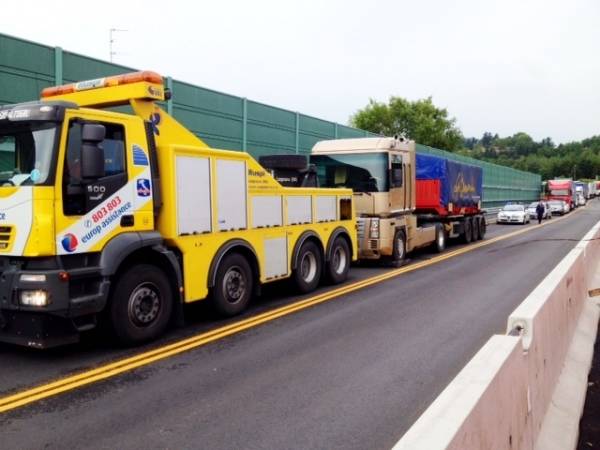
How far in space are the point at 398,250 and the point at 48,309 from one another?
35.5 ft

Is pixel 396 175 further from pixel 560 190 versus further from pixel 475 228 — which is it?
pixel 560 190

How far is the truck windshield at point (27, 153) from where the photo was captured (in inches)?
248

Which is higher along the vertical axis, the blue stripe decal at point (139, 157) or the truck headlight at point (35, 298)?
the blue stripe decal at point (139, 157)

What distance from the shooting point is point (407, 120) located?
219 ft

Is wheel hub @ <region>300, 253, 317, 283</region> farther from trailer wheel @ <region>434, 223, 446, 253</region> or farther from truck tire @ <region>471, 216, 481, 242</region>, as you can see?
truck tire @ <region>471, 216, 481, 242</region>

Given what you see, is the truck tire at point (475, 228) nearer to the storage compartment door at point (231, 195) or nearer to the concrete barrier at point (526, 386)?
the concrete barrier at point (526, 386)

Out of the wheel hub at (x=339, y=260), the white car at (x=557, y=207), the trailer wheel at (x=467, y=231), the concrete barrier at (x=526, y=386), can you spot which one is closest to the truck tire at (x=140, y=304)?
the concrete barrier at (x=526, y=386)

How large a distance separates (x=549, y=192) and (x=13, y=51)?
185ft

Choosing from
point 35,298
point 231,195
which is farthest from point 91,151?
point 231,195

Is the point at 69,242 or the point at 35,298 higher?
the point at 69,242

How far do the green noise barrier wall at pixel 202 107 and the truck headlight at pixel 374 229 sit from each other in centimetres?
559

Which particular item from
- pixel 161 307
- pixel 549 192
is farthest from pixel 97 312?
pixel 549 192

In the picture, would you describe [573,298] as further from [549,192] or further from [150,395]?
[549,192]

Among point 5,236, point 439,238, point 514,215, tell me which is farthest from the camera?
point 514,215
